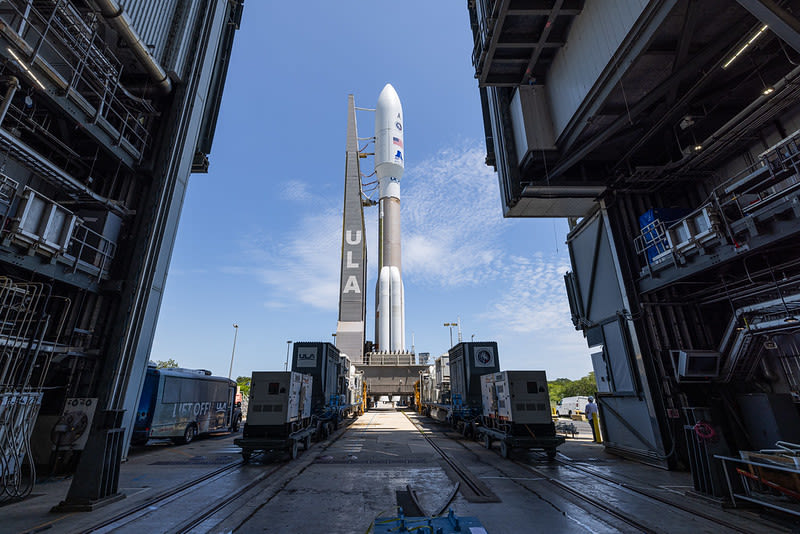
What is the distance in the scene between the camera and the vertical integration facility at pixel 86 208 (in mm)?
7957

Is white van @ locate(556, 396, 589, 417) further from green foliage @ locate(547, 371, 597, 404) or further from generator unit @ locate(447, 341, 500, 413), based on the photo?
green foliage @ locate(547, 371, 597, 404)

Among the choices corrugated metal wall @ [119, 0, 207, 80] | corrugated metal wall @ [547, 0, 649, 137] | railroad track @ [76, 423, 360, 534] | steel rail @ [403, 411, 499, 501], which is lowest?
railroad track @ [76, 423, 360, 534]

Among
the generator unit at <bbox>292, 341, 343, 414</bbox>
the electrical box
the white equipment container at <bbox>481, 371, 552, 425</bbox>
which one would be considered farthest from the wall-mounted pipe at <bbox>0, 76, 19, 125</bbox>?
the white equipment container at <bbox>481, 371, 552, 425</bbox>

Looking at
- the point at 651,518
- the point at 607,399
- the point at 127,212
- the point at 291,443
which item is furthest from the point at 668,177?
the point at 127,212

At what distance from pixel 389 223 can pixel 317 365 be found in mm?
30192

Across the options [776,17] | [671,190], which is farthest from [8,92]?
[671,190]

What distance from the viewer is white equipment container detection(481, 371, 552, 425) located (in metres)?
11.8

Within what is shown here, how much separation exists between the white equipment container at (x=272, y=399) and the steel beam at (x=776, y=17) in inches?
566

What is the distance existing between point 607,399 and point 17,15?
804 inches

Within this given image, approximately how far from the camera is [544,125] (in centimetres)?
1285

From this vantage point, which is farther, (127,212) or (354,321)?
(354,321)

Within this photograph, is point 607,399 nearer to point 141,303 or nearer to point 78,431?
point 78,431

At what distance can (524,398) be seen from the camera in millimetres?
12055

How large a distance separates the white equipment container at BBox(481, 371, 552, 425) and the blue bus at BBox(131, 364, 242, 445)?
44.1ft
